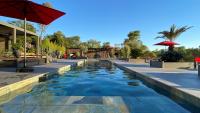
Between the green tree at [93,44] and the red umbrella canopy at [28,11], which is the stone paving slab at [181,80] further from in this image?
the green tree at [93,44]

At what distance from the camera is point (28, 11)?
12156 millimetres

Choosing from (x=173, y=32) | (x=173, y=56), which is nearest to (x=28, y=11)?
(x=173, y=56)

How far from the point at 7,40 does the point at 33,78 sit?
19169 mm

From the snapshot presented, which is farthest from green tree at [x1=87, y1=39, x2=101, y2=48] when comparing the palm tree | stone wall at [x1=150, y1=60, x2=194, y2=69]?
stone wall at [x1=150, y1=60, x2=194, y2=69]

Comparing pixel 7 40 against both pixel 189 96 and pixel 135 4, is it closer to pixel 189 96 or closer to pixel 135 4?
pixel 135 4

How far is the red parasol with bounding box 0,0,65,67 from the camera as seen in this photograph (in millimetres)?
11242

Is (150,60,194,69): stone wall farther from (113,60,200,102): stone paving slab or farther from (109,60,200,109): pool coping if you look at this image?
(109,60,200,109): pool coping

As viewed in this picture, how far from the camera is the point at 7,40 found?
27250 millimetres

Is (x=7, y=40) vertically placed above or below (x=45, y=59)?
above

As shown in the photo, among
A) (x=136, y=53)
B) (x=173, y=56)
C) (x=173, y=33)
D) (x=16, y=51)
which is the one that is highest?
(x=173, y=33)

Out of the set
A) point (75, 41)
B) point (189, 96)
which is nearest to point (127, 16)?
point (189, 96)

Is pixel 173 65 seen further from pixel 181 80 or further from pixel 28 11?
pixel 28 11

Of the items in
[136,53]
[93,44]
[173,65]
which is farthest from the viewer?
[93,44]

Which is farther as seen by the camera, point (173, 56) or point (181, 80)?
point (173, 56)
